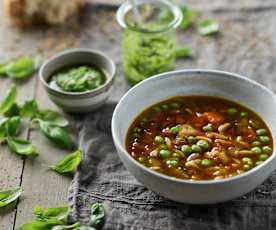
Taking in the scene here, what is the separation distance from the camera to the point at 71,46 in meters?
3.95

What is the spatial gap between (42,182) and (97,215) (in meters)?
0.43

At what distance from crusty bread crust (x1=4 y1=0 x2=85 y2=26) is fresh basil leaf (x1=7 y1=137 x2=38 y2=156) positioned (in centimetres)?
126

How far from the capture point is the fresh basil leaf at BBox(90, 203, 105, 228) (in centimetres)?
262

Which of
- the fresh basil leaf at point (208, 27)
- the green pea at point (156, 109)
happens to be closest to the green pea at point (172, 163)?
the green pea at point (156, 109)

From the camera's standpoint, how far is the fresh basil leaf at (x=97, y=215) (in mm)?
2617

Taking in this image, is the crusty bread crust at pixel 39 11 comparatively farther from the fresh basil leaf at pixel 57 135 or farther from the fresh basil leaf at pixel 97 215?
the fresh basil leaf at pixel 97 215

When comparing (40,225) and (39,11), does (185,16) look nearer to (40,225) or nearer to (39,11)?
(39,11)

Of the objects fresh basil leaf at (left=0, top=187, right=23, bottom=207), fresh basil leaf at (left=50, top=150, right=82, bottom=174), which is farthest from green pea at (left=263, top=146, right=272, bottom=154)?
fresh basil leaf at (left=0, top=187, right=23, bottom=207)

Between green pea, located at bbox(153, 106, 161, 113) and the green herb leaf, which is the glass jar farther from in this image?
green pea, located at bbox(153, 106, 161, 113)

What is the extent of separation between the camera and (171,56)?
140 inches

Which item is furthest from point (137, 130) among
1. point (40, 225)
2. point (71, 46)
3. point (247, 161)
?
point (71, 46)

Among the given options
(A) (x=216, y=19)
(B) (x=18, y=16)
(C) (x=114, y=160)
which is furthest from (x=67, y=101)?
(A) (x=216, y=19)

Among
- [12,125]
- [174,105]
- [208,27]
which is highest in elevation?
A: [208,27]

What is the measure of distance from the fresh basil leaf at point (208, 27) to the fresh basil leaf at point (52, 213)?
74.2 inches
